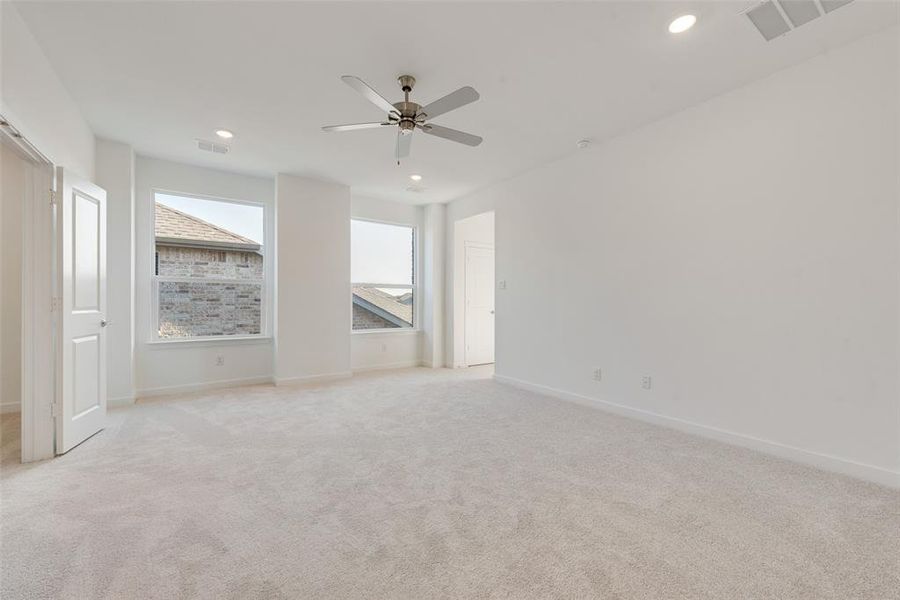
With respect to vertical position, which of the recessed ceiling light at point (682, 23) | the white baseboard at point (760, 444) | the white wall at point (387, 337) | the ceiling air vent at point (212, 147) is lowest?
the white baseboard at point (760, 444)

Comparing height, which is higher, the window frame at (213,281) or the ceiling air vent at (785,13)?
the ceiling air vent at (785,13)

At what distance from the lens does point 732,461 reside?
2.69m

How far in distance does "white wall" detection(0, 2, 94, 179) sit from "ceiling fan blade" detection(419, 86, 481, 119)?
7.45 ft

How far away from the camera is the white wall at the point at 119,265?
405cm

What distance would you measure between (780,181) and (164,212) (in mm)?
6022

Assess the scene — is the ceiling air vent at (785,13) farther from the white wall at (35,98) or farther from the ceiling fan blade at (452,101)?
the white wall at (35,98)

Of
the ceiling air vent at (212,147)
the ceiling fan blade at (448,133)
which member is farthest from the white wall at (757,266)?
the ceiling air vent at (212,147)

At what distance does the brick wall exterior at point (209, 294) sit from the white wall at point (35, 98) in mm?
1544

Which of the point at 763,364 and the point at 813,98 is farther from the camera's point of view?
the point at 763,364

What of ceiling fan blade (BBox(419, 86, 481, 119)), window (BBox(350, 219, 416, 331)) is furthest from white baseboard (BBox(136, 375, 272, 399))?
ceiling fan blade (BBox(419, 86, 481, 119))

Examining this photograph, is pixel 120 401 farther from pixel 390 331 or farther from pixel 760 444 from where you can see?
pixel 760 444

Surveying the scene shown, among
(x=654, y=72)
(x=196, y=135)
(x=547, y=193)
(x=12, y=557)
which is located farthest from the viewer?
(x=547, y=193)

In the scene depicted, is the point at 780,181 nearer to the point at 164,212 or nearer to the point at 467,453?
the point at 467,453

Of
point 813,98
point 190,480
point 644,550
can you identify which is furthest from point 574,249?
point 190,480
